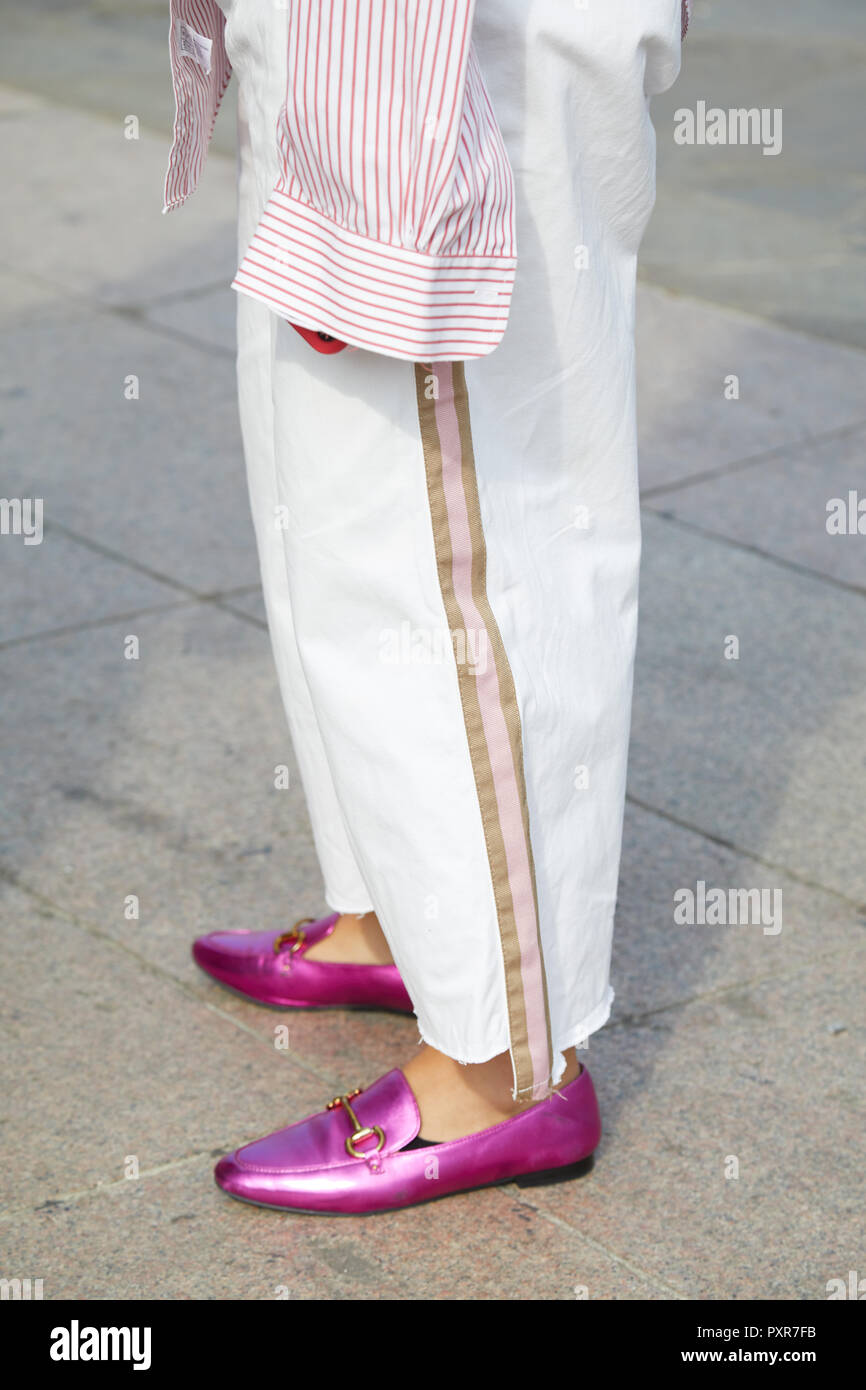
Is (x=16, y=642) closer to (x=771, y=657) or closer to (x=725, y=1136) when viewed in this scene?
(x=771, y=657)

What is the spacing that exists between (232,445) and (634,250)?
268cm

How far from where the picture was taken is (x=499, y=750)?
6.36ft

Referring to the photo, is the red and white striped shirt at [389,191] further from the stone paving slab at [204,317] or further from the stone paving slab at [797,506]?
the stone paving slab at [204,317]

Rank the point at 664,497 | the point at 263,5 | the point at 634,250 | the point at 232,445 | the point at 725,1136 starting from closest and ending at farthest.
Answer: the point at 263,5 → the point at 634,250 → the point at 725,1136 → the point at 664,497 → the point at 232,445

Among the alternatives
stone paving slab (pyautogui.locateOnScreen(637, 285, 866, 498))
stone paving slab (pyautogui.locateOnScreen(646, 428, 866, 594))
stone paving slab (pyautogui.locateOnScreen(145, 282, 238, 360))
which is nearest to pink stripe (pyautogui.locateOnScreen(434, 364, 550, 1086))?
stone paving slab (pyautogui.locateOnScreen(646, 428, 866, 594))

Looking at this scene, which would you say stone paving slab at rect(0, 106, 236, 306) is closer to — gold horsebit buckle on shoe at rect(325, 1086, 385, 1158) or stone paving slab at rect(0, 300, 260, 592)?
stone paving slab at rect(0, 300, 260, 592)

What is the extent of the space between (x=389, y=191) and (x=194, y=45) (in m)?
0.52

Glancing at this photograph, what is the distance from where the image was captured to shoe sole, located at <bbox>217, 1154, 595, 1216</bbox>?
218 cm

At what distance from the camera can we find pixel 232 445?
15.0 feet

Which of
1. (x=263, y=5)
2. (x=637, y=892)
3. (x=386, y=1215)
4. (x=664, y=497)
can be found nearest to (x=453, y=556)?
(x=263, y=5)

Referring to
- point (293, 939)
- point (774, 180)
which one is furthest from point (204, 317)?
point (293, 939)

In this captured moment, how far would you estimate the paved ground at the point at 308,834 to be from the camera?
2.16m

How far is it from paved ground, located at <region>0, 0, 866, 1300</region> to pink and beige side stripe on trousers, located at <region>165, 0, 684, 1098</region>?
12.2 inches

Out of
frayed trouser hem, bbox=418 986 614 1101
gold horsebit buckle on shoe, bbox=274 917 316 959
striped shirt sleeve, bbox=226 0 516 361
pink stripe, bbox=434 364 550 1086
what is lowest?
gold horsebit buckle on shoe, bbox=274 917 316 959
